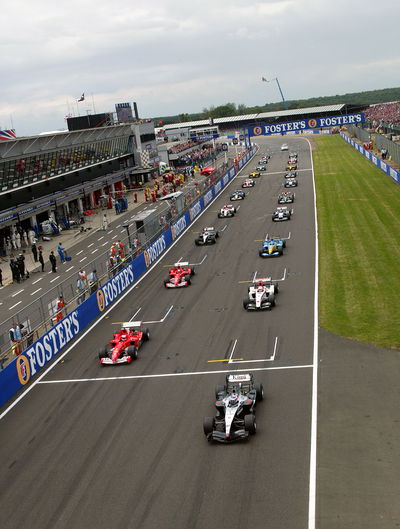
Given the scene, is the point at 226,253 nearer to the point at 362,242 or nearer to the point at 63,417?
the point at 362,242

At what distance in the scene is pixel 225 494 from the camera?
1338cm

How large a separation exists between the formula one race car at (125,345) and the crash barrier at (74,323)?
7.50 ft

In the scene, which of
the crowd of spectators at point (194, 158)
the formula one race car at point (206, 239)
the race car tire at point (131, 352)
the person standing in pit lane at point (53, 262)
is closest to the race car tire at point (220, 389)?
the race car tire at point (131, 352)

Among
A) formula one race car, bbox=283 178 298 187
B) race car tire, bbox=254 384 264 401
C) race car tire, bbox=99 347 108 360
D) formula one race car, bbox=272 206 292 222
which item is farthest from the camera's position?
formula one race car, bbox=283 178 298 187

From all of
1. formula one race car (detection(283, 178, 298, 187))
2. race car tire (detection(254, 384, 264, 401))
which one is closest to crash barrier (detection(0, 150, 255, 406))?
race car tire (detection(254, 384, 264, 401))

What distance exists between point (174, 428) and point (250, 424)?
2.30 meters

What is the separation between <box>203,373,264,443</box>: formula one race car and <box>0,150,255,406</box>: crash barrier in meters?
7.60

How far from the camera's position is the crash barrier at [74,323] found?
69.6ft

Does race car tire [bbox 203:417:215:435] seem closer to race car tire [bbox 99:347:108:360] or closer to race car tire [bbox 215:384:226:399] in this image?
race car tire [bbox 215:384:226:399]

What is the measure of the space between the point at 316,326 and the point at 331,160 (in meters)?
67.8

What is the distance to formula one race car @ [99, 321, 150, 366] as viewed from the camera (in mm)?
22375

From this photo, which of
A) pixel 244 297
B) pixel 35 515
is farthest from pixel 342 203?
pixel 35 515

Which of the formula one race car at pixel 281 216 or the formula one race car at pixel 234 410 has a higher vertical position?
the formula one race car at pixel 234 410

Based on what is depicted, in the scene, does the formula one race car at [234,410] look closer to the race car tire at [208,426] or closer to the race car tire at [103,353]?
the race car tire at [208,426]
